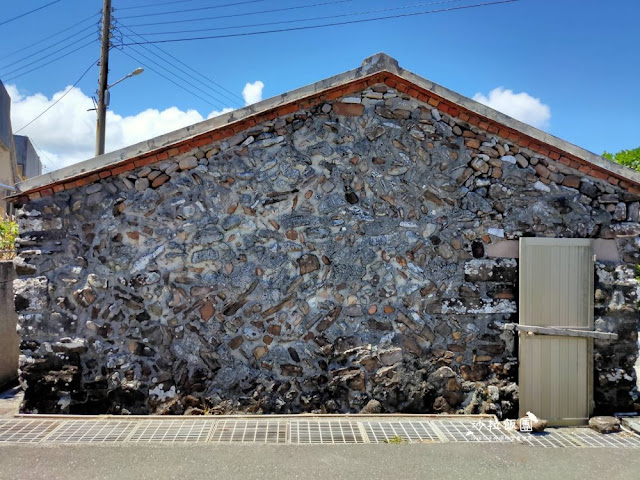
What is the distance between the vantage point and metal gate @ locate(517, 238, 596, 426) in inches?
245

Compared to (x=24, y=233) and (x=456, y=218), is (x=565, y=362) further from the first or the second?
(x=24, y=233)

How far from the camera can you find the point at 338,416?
6180 mm

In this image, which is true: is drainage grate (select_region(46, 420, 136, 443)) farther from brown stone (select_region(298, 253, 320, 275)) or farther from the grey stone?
the grey stone

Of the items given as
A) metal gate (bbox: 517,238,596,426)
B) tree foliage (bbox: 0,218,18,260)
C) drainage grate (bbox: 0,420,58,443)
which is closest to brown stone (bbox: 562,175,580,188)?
metal gate (bbox: 517,238,596,426)

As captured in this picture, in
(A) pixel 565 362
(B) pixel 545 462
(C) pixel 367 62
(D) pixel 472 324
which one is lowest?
(B) pixel 545 462

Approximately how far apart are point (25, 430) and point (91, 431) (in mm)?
703

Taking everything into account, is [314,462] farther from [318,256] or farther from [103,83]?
[103,83]

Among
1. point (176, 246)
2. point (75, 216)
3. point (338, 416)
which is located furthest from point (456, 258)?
point (75, 216)

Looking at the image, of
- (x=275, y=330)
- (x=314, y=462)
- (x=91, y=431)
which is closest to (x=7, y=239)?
(x=91, y=431)

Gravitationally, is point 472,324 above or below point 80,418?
above

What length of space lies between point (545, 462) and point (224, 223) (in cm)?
422

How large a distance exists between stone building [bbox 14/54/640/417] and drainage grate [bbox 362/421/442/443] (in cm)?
33

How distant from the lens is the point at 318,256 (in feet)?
20.5

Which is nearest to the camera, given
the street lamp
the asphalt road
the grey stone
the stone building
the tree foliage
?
the asphalt road
